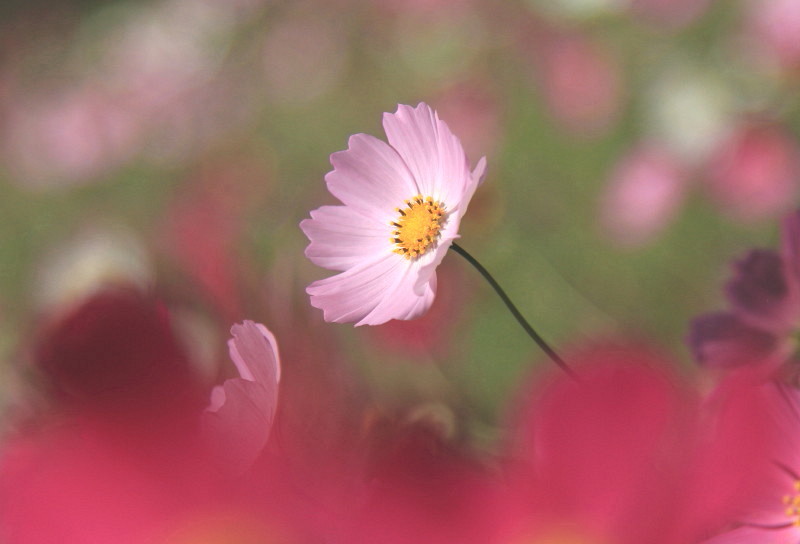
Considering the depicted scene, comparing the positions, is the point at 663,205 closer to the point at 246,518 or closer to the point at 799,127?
the point at 799,127

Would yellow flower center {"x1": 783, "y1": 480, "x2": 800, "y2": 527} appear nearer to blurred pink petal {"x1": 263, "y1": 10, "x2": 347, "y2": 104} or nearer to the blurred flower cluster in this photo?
the blurred flower cluster

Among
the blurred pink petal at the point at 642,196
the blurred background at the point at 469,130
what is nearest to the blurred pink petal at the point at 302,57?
the blurred background at the point at 469,130

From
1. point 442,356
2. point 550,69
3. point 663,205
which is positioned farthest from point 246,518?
point 550,69

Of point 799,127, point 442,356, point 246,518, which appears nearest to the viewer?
point 246,518

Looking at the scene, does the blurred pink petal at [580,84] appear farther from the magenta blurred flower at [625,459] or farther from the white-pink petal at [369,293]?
the magenta blurred flower at [625,459]

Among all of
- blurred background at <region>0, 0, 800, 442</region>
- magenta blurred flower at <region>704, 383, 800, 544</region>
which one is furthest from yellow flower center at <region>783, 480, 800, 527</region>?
blurred background at <region>0, 0, 800, 442</region>
